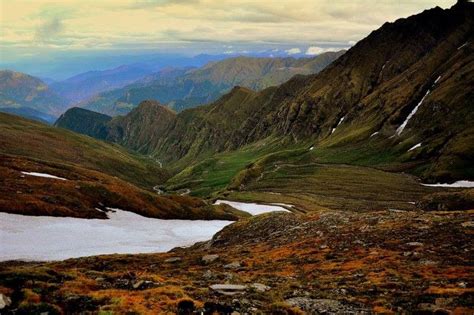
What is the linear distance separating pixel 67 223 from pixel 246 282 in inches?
1687

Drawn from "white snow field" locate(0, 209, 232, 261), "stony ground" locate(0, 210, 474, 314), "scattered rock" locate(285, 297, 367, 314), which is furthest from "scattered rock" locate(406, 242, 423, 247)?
"white snow field" locate(0, 209, 232, 261)

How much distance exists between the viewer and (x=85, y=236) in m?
56.4

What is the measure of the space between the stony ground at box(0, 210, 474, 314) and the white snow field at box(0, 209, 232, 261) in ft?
20.9

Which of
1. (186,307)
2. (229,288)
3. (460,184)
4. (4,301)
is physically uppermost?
(4,301)

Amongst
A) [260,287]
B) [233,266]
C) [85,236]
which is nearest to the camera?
[260,287]

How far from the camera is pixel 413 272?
2611cm

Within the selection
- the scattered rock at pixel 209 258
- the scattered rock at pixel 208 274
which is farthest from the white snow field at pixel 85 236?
the scattered rock at pixel 208 274

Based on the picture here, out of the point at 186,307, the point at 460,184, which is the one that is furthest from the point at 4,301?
the point at 460,184

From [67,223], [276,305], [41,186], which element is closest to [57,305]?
[276,305]

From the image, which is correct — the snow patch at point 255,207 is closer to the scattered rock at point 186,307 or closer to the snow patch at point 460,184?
the snow patch at point 460,184

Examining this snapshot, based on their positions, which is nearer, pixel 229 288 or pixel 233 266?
pixel 229 288

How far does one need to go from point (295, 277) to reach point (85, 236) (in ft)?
124

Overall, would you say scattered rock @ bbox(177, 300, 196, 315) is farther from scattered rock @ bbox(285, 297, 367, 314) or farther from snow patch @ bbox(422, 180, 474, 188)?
snow patch @ bbox(422, 180, 474, 188)

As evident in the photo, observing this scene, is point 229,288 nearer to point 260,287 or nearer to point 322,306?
point 260,287
